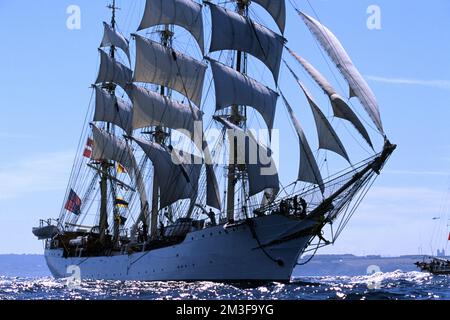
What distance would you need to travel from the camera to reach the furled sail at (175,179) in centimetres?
6906

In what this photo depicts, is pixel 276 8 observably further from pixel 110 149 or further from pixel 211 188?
pixel 110 149

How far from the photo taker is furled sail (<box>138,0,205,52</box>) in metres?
71.4

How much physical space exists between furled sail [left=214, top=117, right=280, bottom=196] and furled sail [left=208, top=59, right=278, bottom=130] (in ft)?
13.2

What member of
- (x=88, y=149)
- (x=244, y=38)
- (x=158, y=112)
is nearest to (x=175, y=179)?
(x=158, y=112)

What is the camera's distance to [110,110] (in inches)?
3354

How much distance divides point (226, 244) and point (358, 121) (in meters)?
14.7

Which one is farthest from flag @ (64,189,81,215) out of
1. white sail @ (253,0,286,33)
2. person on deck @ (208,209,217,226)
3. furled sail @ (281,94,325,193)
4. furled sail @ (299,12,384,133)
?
furled sail @ (299,12,384,133)

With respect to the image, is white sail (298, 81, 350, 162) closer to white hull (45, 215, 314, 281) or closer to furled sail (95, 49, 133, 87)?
white hull (45, 215, 314, 281)

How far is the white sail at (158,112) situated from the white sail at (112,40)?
48.1 ft

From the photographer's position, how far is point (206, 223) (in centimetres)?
6156

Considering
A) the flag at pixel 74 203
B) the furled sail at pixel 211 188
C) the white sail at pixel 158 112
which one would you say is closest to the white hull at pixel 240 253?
the furled sail at pixel 211 188

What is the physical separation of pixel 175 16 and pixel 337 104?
25.8 m

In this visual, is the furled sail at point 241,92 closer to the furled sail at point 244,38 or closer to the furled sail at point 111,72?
the furled sail at point 244,38

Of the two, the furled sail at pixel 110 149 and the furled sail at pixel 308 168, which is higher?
the furled sail at pixel 110 149
